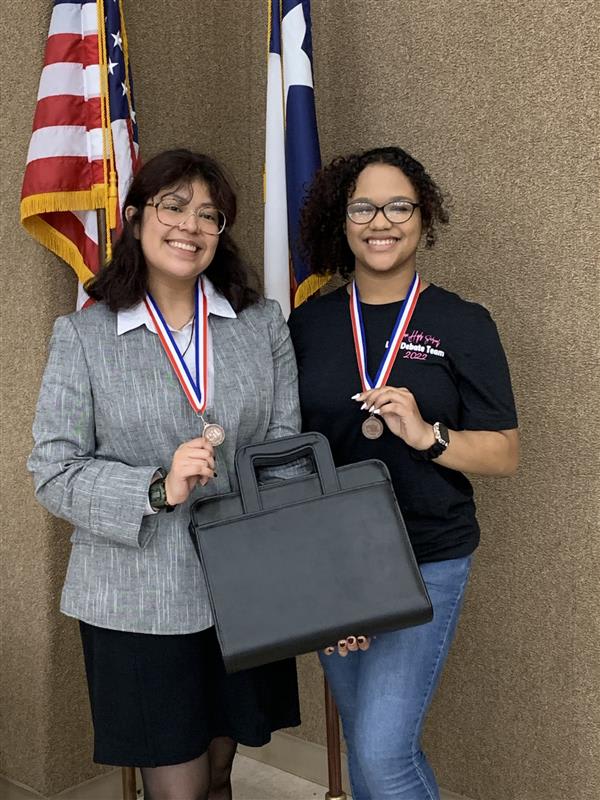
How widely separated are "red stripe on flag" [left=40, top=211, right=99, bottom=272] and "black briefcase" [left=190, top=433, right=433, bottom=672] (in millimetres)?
1080

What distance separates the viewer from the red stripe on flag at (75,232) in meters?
2.46

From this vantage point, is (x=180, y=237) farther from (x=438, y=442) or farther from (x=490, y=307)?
(x=490, y=307)

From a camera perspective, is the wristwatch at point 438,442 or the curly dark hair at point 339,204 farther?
the curly dark hair at point 339,204

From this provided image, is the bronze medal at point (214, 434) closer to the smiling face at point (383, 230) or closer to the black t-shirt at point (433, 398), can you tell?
the black t-shirt at point (433, 398)

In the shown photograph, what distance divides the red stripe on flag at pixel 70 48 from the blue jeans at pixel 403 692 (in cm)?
167

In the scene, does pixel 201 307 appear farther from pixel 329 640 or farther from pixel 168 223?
pixel 329 640

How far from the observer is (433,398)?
69.9 inches

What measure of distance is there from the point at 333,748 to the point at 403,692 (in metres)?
0.80

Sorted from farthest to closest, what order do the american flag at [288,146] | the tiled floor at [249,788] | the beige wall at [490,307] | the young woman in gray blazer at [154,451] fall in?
the tiled floor at [249,788] < the american flag at [288,146] < the beige wall at [490,307] < the young woman in gray blazer at [154,451]

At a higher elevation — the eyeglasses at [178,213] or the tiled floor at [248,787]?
the eyeglasses at [178,213]

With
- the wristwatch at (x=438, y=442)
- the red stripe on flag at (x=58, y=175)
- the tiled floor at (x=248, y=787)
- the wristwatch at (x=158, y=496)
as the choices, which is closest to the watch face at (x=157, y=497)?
the wristwatch at (x=158, y=496)

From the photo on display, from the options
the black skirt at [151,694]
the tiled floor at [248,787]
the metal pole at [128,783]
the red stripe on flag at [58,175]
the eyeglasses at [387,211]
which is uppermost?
the red stripe on flag at [58,175]

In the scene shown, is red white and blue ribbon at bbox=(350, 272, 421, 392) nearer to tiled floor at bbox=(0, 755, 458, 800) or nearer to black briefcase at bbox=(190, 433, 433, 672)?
black briefcase at bbox=(190, 433, 433, 672)

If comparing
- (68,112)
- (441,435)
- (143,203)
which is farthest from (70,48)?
(441,435)
